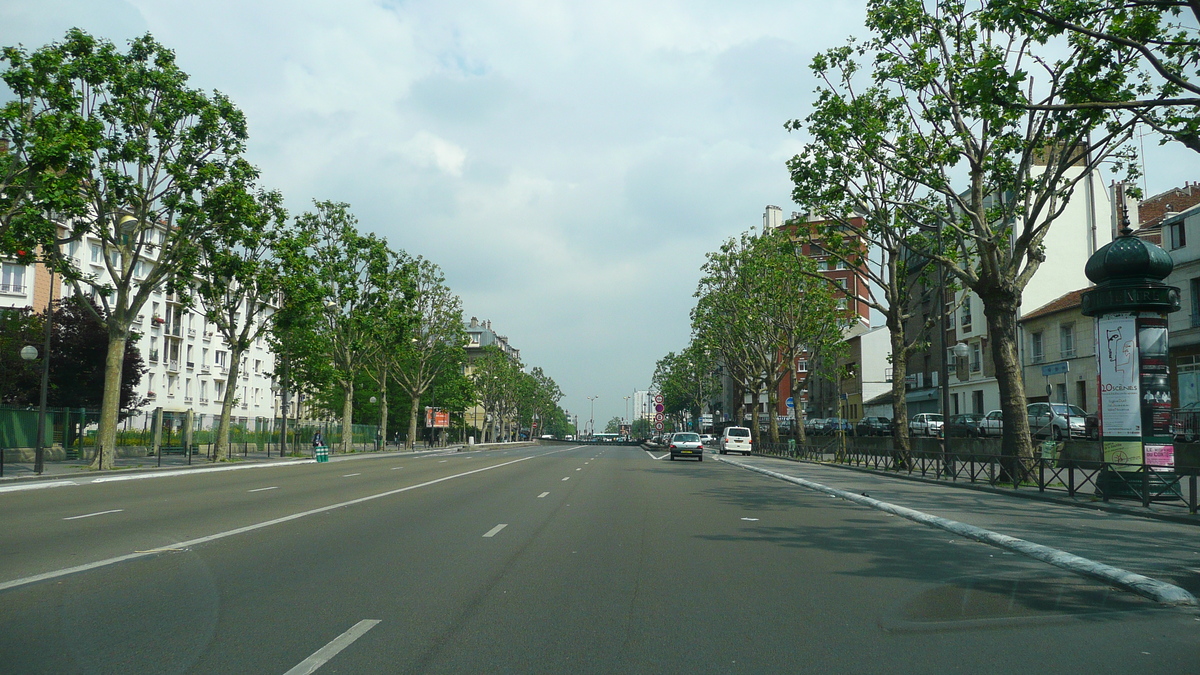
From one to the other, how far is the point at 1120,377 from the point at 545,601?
15.7m

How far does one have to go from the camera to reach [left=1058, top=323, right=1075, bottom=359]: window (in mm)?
46188

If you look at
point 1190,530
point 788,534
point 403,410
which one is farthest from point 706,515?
point 403,410

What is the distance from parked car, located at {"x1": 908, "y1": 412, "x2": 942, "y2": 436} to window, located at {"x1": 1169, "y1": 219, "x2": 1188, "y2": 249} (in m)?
13.3

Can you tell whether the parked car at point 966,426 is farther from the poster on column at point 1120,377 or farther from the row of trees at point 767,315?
the poster on column at point 1120,377

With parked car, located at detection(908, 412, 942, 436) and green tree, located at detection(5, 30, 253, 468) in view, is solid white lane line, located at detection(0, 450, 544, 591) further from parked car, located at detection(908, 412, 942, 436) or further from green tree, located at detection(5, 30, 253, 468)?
parked car, located at detection(908, 412, 942, 436)

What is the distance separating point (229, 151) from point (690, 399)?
97.5 m

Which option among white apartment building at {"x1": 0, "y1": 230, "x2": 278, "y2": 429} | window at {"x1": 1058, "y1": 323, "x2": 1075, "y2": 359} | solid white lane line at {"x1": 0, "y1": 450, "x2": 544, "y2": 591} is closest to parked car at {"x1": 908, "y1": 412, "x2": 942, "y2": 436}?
window at {"x1": 1058, "y1": 323, "x2": 1075, "y2": 359}

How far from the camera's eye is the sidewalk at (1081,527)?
9.99 metres

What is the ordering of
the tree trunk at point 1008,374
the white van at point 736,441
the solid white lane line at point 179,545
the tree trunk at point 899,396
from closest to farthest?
the solid white lane line at point 179,545, the tree trunk at point 1008,374, the tree trunk at point 899,396, the white van at point 736,441

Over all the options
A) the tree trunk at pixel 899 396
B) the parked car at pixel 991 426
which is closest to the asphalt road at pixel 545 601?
the tree trunk at pixel 899 396

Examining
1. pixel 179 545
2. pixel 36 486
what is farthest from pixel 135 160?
pixel 179 545

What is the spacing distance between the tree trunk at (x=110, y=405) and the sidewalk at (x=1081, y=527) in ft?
77.8

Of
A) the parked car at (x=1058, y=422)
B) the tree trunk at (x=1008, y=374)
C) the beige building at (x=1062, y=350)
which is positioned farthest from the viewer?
the beige building at (x=1062, y=350)

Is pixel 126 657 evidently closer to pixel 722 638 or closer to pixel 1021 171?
pixel 722 638
